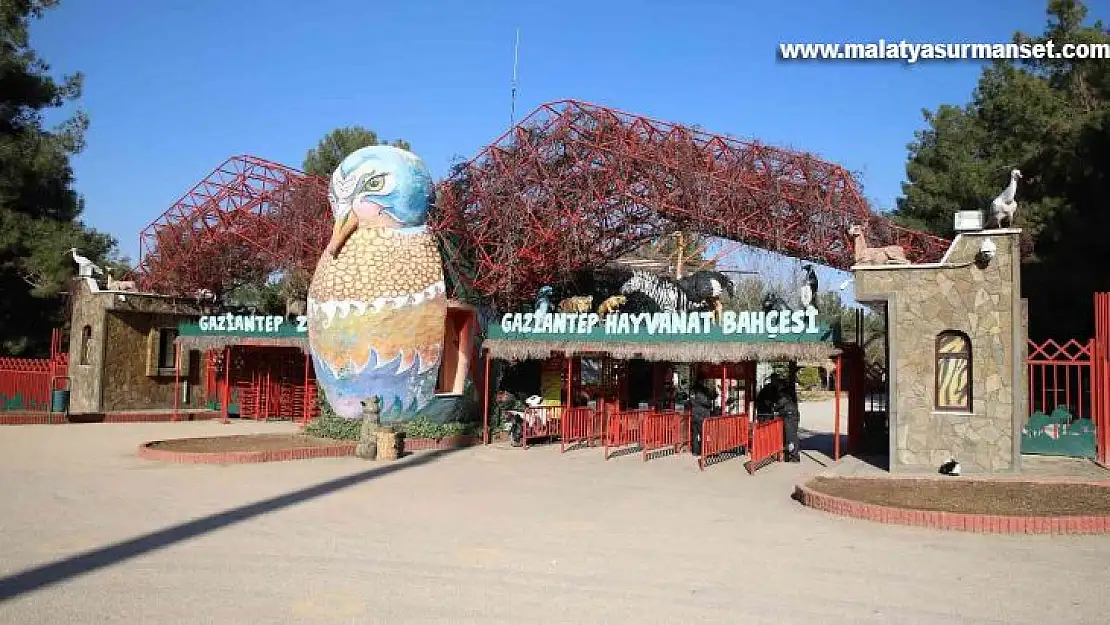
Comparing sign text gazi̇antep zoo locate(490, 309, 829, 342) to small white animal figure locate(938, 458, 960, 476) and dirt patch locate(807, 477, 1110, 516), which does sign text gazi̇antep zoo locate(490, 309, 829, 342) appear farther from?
dirt patch locate(807, 477, 1110, 516)

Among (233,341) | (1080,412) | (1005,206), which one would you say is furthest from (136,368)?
(1080,412)

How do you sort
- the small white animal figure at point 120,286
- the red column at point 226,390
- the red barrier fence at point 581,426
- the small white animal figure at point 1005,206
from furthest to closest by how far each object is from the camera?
the small white animal figure at point 120,286 → the red column at point 226,390 → the red barrier fence at point 581,426 → the small white animal figure at point 1005,206

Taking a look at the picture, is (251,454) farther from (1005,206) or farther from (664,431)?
(1005,206)

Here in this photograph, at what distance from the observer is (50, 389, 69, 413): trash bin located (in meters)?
26.7

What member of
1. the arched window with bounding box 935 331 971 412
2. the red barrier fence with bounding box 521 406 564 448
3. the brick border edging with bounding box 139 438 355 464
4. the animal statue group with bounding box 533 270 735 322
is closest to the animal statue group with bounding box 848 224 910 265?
the arched window with bounding box 935 331 971 412

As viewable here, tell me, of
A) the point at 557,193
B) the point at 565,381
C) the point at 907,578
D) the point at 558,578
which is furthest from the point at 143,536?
the point at 565,381

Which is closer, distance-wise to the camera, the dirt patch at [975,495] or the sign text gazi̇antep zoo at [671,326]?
the dirt patch at [975,495]

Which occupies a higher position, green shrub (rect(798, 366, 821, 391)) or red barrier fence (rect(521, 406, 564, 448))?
green shrub (rect(798, 366, 821, 391))

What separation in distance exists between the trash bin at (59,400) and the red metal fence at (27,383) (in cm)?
104

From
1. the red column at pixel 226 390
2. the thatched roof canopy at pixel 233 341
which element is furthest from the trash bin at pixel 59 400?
the red column at pixel 226 390

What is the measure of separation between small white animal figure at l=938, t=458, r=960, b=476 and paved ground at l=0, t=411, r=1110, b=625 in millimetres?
2953

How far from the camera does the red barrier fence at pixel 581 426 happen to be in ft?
69.2

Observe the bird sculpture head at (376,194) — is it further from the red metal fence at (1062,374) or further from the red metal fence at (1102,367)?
the red metal fence at (1102,367)

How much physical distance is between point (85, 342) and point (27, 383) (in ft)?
7.06
